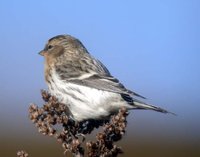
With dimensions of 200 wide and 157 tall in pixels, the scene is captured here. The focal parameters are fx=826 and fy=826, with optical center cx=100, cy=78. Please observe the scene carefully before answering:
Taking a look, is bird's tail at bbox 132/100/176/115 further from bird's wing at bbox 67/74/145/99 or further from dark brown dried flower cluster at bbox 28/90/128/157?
dark brown dried flower cluster at bbox 28/90/128/157

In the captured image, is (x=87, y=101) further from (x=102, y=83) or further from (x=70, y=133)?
(x=70, y=133)

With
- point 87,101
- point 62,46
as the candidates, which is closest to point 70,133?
point 87,101

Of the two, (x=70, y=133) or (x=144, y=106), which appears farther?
(x=144, y=106)

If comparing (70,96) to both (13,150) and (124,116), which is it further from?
(13,150)

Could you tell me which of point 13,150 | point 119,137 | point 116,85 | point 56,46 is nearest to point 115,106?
point 116,85

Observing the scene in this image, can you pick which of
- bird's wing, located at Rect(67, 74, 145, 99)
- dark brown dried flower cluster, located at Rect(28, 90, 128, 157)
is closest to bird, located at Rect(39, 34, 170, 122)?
bird's wing, located at Rect(67, 74, 145, 99)

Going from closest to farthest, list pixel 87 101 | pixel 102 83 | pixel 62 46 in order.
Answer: pixel 87 101, pixel 102 83, pixel 62 46

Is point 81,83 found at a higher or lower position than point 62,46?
lower

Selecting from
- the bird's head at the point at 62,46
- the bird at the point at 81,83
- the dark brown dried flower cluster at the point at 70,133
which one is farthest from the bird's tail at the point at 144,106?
the bird's head at the point at 62,46
